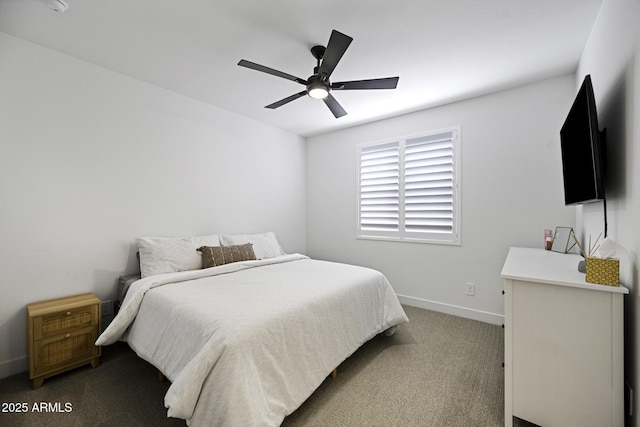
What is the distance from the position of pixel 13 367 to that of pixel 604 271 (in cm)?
388

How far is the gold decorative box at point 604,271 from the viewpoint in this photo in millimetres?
1219

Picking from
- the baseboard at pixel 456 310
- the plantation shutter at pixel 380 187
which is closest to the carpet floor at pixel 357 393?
the baseboard at pixel 456 310

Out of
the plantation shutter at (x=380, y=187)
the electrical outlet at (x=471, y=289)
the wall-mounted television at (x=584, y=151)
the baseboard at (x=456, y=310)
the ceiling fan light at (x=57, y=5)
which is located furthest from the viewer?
the plantation shutter at (x=380, y=187)

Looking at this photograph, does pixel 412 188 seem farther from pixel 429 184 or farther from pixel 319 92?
pixel 319 92

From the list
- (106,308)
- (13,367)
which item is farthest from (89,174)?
(13,367)

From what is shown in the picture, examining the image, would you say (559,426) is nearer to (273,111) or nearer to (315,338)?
(315,338)

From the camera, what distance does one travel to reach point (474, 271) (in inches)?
Result: 121

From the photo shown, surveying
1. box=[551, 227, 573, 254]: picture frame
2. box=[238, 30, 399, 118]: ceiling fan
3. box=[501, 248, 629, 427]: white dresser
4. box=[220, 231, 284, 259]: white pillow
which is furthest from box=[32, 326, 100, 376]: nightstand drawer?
box=[551, 227, 573, 254]: picture frame

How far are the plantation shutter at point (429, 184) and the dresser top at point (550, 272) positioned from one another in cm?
129

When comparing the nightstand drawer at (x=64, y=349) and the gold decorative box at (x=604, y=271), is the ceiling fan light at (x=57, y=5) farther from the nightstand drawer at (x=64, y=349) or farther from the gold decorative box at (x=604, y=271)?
the gold decorative box at (x=604, y=271)

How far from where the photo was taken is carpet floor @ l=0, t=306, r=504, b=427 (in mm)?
1596

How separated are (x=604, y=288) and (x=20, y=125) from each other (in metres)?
3.89

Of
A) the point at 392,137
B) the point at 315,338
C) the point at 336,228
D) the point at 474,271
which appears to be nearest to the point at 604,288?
the point at 315,338

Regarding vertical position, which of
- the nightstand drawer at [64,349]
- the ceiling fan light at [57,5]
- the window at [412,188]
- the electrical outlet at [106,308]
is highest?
the ceiling fan light at [57,5]
